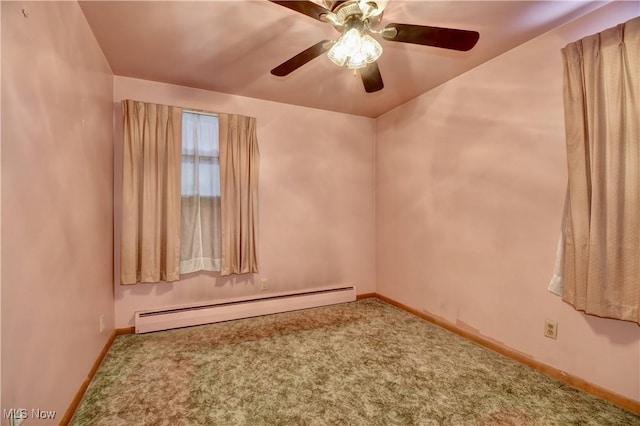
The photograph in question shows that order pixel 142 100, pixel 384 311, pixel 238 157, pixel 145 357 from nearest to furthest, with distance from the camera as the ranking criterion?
pixel 145 357
pixel 142 100
pixel 238 157
pixel 384 311

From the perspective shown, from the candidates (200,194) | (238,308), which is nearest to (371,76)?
(200,194)

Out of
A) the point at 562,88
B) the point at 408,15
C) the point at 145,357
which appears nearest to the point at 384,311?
the point at 145,357

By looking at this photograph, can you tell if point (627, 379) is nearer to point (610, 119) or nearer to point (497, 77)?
point (610, 119)

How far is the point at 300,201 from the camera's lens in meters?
3.52

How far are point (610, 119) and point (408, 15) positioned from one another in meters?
1.37

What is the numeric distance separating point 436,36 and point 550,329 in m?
2.12

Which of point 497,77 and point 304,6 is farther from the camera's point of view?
point 497,77

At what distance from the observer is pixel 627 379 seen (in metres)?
1.68

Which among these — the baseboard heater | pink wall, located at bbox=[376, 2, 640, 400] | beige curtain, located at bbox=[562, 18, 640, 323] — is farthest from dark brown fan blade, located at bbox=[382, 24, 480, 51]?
the baseboard heater

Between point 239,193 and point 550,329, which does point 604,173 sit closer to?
point 550,329

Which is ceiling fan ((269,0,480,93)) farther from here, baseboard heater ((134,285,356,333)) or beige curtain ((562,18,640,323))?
baseboard heater ((134,285,356,333))

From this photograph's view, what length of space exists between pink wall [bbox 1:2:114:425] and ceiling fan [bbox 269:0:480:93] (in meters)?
1.20

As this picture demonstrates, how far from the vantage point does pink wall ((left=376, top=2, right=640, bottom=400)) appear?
73.9 inches

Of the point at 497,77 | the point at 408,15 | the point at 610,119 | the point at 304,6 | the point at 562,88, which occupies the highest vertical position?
the point at 408,15
